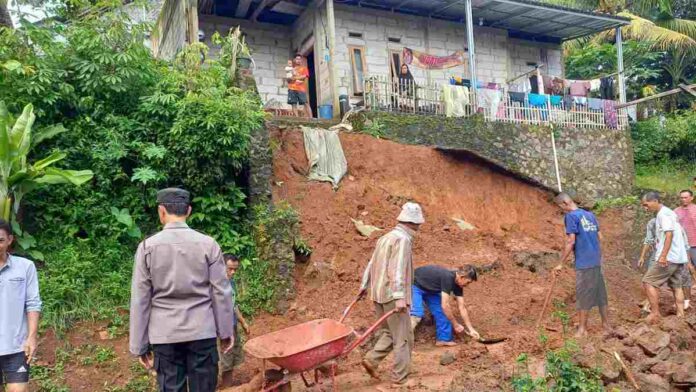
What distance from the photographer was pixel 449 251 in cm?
958

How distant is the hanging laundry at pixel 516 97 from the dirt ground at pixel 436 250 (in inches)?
83.0

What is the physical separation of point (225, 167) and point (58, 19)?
3828 mm

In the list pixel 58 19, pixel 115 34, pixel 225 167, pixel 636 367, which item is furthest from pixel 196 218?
pixel 636 367

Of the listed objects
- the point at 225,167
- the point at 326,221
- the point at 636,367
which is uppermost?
the point at 225,167

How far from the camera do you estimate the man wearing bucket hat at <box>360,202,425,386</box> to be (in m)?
5.19

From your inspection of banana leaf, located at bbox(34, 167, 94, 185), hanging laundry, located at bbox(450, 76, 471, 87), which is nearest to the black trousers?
banana leaf, located at bbox(34, 167, 94, 185)

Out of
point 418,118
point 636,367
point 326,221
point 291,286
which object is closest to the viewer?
point 636,367

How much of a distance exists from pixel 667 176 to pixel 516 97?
603cm

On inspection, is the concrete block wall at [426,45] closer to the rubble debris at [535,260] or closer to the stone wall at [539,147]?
the stone wall at [539,147]

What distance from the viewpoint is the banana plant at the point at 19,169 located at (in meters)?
6.87

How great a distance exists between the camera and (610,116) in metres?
14.9

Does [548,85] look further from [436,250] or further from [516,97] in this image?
[436,250]

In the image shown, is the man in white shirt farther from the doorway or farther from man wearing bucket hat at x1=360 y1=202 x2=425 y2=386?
the doorway

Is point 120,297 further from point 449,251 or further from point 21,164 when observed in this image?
point 449,251
